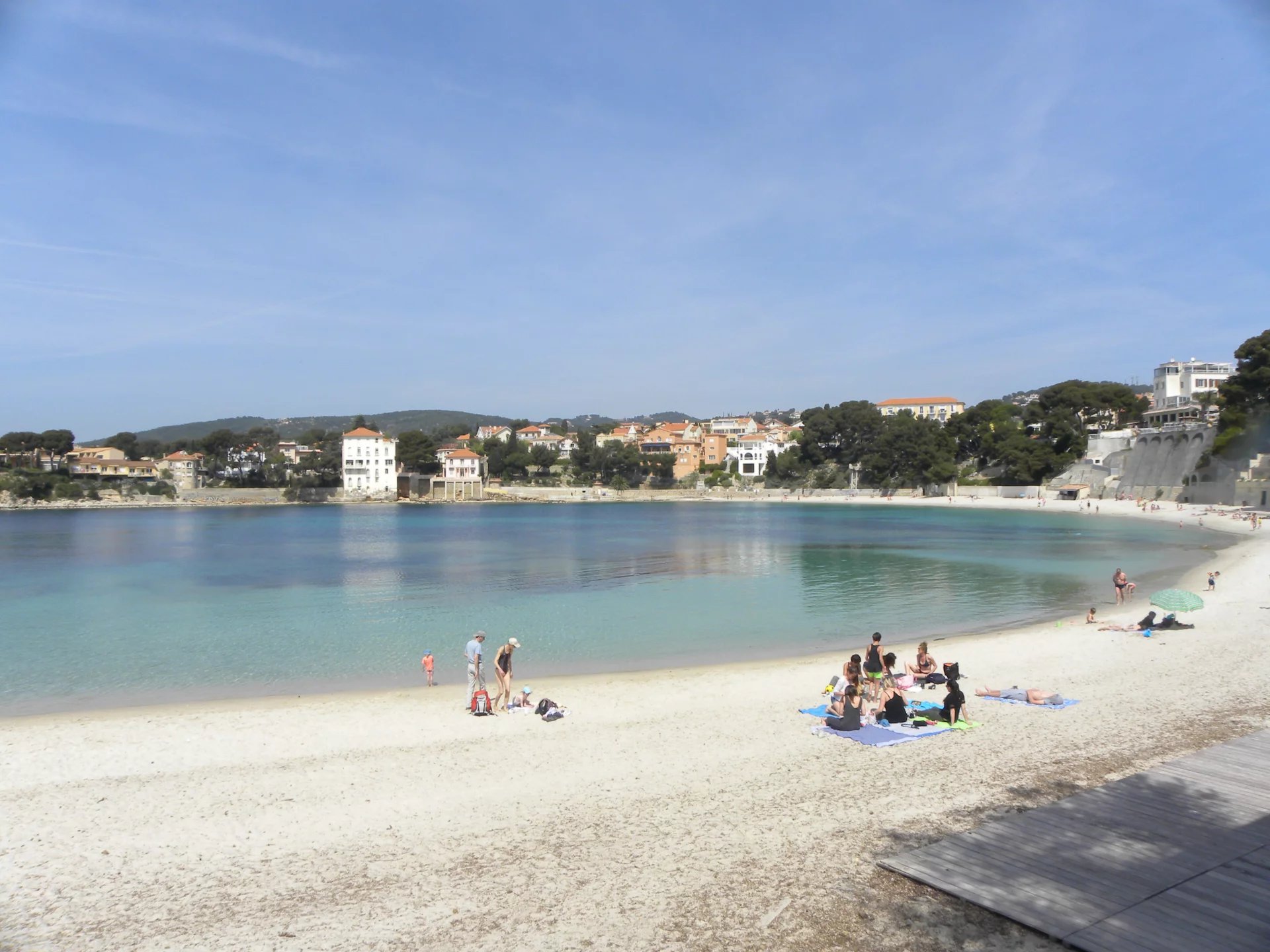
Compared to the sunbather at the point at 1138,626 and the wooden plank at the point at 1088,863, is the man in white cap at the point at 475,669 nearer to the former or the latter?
the wooden plank at the point at 1088,863

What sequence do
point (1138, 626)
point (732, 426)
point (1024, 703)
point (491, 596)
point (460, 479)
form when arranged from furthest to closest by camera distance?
point (732, 426), point (460, 479), point (491, 596), point (1138, 626), point (1024, 703)

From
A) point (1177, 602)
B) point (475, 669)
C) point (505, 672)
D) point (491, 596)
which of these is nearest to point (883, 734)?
point (505, 672)

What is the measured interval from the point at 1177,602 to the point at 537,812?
45.6ft

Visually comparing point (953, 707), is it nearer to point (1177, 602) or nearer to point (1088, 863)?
point (1088, 863)

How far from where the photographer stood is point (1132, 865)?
5.34m

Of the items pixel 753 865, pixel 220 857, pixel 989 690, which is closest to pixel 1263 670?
pixel 989 690

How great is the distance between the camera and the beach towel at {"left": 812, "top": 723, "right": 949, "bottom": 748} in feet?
28.7

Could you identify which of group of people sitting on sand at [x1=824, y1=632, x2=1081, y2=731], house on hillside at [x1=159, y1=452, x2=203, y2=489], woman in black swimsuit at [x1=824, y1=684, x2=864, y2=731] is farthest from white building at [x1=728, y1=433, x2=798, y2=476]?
woman in black swimsuit at [x1=824, y1=684, x2=864, y2=731]

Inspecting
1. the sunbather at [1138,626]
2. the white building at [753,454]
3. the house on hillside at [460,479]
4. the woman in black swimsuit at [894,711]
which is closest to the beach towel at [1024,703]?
the woman in black swimsuit at [894,711]

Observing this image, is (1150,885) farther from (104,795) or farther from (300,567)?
(300,567)

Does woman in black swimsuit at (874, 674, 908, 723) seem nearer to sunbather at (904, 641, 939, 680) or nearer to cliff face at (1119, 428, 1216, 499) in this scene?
sunbather at (904, 641, 939, 680)

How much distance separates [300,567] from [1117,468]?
2923 inches

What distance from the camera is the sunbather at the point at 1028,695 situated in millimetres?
10305

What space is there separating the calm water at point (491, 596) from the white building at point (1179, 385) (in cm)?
4095
